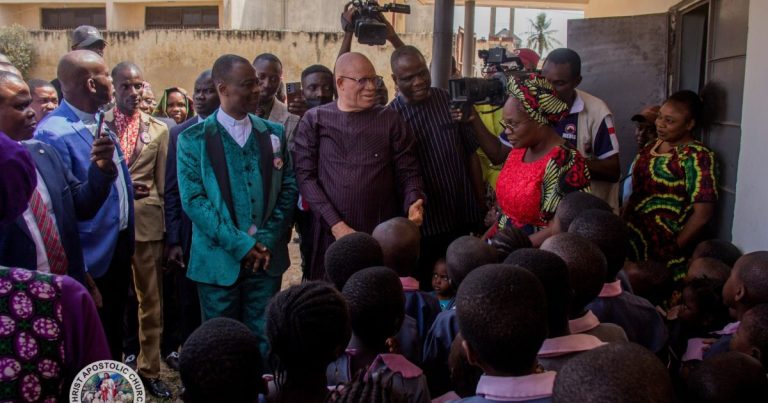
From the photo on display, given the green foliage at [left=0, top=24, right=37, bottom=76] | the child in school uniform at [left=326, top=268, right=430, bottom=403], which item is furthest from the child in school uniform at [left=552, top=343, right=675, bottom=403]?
the green foliage at [left=0, top=24, right=37, bottom=76]

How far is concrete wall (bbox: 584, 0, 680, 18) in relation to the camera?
561 cm

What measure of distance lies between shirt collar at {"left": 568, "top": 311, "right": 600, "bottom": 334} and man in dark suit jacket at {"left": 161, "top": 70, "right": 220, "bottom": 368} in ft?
7.92

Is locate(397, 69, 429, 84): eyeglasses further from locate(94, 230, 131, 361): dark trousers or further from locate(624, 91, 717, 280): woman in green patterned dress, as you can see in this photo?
locate(94, 230, 131, 361): dark trousers

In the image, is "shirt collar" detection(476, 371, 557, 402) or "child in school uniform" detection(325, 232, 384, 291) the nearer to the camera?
"shirt collar" detection(476, 371, 557, 402)

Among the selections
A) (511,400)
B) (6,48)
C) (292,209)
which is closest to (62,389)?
(511,400)

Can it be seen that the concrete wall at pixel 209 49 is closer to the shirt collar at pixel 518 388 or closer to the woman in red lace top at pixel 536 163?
the woman in red lace top at pixel 536 163

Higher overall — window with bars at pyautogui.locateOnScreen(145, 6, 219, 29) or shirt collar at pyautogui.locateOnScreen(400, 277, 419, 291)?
window with bars at pyautogui.locateOnScreen(145, 6, 219, 29)

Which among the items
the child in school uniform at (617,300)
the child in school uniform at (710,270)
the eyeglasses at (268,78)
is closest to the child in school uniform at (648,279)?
the child in school uniform at (710,270)

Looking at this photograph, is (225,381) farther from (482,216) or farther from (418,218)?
(482,216)

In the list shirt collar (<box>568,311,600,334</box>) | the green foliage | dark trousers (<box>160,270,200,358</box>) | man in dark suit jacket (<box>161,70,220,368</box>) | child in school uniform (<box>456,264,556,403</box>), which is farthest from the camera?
the green foliage

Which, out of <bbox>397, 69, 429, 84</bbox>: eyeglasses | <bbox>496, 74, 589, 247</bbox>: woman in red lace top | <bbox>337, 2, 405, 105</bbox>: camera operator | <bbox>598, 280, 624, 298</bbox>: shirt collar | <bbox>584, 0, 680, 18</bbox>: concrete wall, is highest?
<bbox>584, 0, 680, 18</bbox>: concrete wall

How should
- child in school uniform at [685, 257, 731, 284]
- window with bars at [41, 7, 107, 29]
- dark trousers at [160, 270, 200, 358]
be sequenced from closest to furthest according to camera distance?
1. child in school uniform at [685, 257, 731, 284]
2. dark trousers at [160, 270, 200, 358]
3. window with bars at [41, 7, 107, 29]

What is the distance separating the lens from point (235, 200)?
11.2ft

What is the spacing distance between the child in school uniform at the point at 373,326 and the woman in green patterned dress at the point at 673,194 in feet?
6.31
